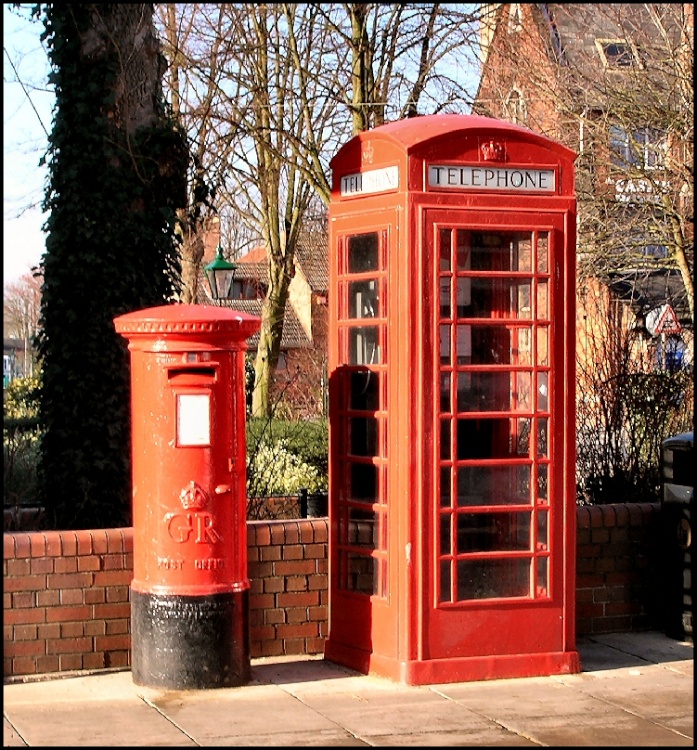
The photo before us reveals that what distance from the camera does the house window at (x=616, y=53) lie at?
19.5 m

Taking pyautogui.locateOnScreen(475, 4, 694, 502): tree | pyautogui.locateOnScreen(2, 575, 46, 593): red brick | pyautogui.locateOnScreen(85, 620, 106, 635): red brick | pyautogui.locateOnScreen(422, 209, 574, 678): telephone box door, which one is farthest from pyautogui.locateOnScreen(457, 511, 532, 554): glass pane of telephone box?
pyautogui.locateOnScreen(475, 4, 694, 502): tree

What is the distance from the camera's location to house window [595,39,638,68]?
1950cm

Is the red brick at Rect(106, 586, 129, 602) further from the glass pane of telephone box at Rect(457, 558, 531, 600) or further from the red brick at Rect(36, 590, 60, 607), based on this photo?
the glass pane of telephone box at Rect(457, 558, 531, 600)

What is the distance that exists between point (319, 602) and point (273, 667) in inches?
19.4

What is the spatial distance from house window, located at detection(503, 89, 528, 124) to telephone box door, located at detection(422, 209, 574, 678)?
12468mm

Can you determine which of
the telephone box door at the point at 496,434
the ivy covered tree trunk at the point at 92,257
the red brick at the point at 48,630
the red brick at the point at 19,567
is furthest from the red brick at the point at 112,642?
the ivy covered tree trunk at the point at 92,257

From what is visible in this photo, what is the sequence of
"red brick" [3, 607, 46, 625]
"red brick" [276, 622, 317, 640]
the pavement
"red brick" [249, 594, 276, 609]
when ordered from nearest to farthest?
the pavement < "red brick" [3, 607, 46, 625] < "red brick" [249, 594, 276, 609] < "red brick" [276, 622, 317, 640]

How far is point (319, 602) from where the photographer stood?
730 cm

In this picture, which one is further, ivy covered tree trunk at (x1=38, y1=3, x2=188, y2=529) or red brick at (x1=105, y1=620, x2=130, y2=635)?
ivy covered tree trunk at (x1=38, y1=3, x2=188, y2=529)

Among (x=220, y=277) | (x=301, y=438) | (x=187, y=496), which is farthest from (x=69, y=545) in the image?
(x=220, y=277)

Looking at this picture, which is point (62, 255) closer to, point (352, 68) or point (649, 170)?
point (352, 68)

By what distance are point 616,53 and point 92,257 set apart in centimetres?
1450

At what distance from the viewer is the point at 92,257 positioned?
27.7 feet

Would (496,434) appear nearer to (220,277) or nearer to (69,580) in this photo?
(69,580)
